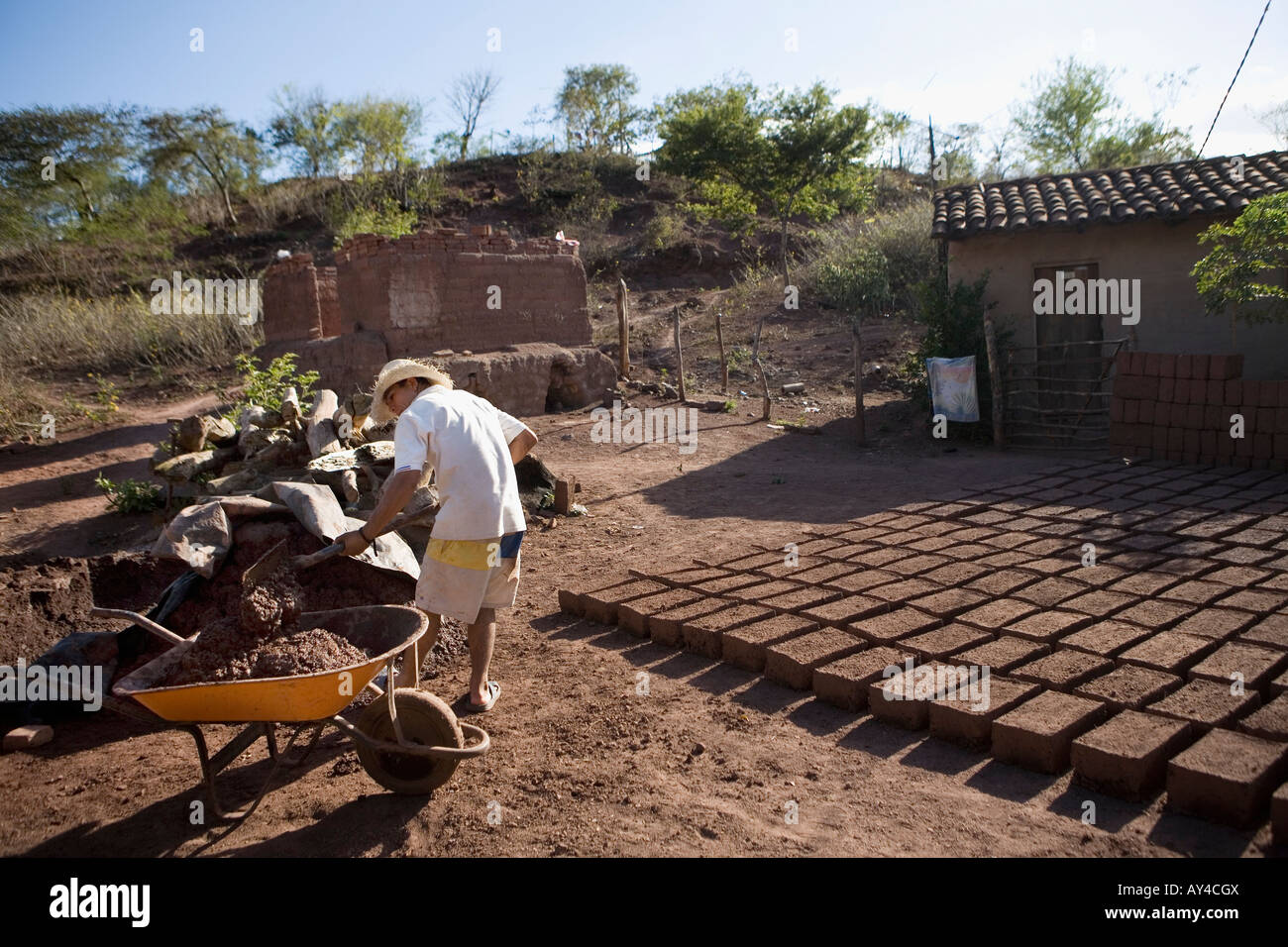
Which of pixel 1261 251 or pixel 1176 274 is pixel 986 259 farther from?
pixel 1261 251

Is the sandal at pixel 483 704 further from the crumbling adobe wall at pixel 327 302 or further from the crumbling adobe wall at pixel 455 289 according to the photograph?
the crumbling adobe wall at pixel 327 302

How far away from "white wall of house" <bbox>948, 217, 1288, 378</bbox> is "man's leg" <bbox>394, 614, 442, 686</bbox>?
31.7 ft

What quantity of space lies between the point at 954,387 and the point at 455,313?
6052mm

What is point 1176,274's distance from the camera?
10570mm

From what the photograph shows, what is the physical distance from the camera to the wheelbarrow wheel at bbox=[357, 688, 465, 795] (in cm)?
309

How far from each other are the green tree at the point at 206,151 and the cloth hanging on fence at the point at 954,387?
23.3 m

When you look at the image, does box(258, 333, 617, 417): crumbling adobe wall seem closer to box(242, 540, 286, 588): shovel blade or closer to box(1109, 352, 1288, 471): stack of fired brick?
box(242, 540, 286, 588): shovel blade

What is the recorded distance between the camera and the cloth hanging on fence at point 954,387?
1019 cm

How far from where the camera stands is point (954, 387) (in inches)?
405

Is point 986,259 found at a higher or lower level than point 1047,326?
higher

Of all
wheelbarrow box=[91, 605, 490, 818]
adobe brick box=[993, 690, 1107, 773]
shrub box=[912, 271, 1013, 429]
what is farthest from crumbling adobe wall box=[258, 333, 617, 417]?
adobe brick box=[993, 690, 1107, 773]

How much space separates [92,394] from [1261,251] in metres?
15.4

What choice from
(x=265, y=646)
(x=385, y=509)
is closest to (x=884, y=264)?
(x=385, y=509)
